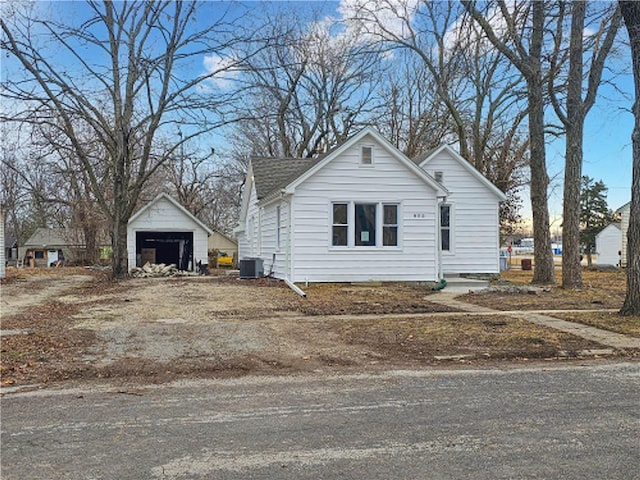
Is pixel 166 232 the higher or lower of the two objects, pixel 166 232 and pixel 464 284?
the higher

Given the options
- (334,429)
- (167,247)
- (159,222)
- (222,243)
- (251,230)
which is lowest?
(334,429)

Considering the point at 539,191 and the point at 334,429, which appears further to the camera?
the point at 539,191

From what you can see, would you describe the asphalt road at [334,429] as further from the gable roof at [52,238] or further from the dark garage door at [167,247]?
the gable roof at [52,238]

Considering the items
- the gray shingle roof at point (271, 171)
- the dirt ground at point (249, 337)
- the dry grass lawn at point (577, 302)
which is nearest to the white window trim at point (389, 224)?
the dry grass lawn at point (577, 302)

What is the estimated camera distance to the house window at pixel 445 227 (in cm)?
2008

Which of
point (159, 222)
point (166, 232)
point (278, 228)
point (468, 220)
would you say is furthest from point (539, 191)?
point (166, 232)

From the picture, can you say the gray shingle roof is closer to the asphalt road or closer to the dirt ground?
the dirt ground

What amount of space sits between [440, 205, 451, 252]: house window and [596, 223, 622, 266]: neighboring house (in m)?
30.9

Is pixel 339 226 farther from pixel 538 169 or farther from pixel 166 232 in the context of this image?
pixel 166 232

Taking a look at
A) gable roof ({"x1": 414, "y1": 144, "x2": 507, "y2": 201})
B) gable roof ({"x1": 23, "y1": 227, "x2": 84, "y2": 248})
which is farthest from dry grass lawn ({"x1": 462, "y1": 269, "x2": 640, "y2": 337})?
gable roof ({"x1": 23, "y1": 227, "x2": 84, "y2": 248})

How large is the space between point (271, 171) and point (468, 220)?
8.25 m

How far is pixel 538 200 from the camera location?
17438mm

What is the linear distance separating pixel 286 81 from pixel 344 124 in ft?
15.7

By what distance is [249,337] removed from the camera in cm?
819
